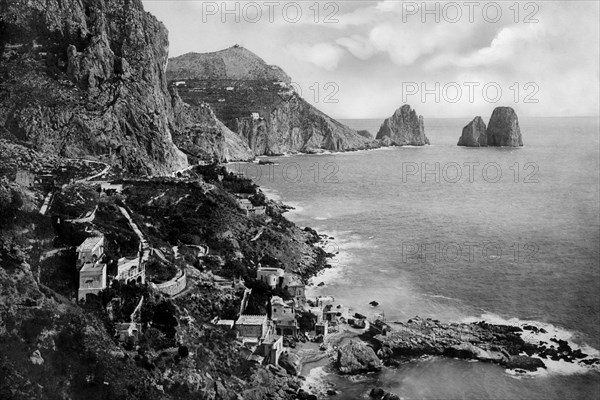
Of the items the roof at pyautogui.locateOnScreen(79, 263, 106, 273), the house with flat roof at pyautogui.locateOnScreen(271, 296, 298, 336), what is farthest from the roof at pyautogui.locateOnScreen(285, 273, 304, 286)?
the roof at pyautogui.locateOnScreen(79, 263, 106, 273)

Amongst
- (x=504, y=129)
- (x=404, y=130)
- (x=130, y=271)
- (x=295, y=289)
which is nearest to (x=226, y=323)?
(x=130, y=271)

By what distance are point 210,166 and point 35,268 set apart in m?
50.3

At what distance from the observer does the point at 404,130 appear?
185000 millimetres

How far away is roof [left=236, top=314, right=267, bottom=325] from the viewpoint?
31.0 metres

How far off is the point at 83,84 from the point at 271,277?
34.8m

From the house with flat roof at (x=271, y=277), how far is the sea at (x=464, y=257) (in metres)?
4.60

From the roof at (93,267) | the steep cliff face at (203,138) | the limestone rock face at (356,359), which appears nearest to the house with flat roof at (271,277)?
the limestone rock face at (356,359)

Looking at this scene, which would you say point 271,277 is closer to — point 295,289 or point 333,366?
point 295,289

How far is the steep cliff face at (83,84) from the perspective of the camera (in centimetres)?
5466

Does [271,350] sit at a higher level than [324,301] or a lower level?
lower

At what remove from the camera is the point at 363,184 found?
3706 inches

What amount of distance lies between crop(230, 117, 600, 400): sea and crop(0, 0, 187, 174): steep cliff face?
19.5 meters

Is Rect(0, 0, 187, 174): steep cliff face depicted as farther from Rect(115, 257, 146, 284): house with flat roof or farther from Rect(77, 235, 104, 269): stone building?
Rect(115, 257, 146, 284): house with flat roof

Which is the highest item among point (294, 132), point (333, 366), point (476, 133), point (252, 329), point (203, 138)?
point (294, 132)
